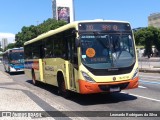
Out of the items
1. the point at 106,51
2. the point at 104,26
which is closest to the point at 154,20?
the point at 104,26

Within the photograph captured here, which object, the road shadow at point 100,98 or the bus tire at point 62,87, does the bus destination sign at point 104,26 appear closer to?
the road shadow at point 100,98

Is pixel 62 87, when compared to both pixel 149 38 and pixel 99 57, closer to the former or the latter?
pixel 99 57

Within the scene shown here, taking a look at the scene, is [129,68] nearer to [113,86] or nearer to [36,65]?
[113,86]

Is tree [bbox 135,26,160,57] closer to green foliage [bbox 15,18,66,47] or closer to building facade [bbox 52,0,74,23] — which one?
green foliage [bbox 15,18,66,47]

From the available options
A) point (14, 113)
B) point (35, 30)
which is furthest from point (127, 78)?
point (35, 30)

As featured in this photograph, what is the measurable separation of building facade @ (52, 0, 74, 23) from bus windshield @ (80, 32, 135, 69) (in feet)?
337

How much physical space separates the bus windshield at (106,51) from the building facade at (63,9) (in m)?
103

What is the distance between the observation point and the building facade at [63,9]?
390 feet

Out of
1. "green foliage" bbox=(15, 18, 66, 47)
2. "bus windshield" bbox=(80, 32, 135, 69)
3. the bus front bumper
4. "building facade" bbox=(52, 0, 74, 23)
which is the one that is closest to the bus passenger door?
"bus windshield" bbox=(80, 32, 135, 69)

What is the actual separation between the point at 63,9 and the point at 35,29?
32.9 metres

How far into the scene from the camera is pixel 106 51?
12617 millimetres

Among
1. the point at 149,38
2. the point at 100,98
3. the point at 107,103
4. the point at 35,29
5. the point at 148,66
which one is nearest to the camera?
the point at 107,103

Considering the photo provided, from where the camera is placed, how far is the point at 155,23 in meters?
166

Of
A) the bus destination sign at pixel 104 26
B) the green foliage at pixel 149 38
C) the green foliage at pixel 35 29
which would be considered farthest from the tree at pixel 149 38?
the bus destination sign at pixel 104 26
